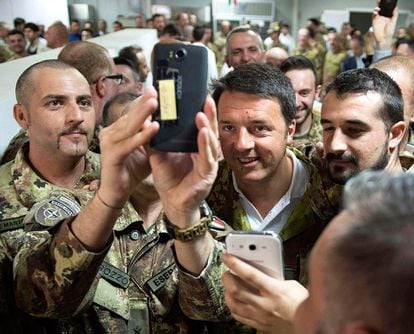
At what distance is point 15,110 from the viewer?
210cm

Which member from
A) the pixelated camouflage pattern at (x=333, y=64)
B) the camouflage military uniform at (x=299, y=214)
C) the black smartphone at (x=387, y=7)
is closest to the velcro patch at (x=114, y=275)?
the camouflage military uniform at (x=299, y=214)

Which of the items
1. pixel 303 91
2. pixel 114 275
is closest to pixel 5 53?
pixel 303 91

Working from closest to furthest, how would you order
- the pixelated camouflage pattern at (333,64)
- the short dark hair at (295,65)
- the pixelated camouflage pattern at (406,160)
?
1. the pixelated camouflage pattern at (406,160)
2. the short dark hair at (295,65)
3. the pixelated camouflage pattern at (333,64)

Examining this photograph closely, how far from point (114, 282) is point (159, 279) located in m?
0.12

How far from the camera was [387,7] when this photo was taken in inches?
134

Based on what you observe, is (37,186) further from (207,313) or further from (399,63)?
(399,63)

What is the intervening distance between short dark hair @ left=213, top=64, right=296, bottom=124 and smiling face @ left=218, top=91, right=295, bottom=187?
1.0 inches

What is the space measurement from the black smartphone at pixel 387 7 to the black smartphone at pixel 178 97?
2891 millimetres

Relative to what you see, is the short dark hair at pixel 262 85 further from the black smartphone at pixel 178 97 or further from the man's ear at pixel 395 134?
the black smartphone at pixel 178 97

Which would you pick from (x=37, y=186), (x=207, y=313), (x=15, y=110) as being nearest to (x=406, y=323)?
(x=207, y=313)

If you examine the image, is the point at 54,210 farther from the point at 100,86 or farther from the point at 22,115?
the point at 100,86

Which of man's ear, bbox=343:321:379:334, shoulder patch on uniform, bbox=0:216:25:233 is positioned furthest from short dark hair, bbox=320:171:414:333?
shoulder patch on uniform, bbox=0:216:25:233

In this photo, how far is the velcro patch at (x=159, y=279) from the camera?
131cm

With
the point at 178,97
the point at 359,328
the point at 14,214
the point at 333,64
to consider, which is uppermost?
the point at 178,97
